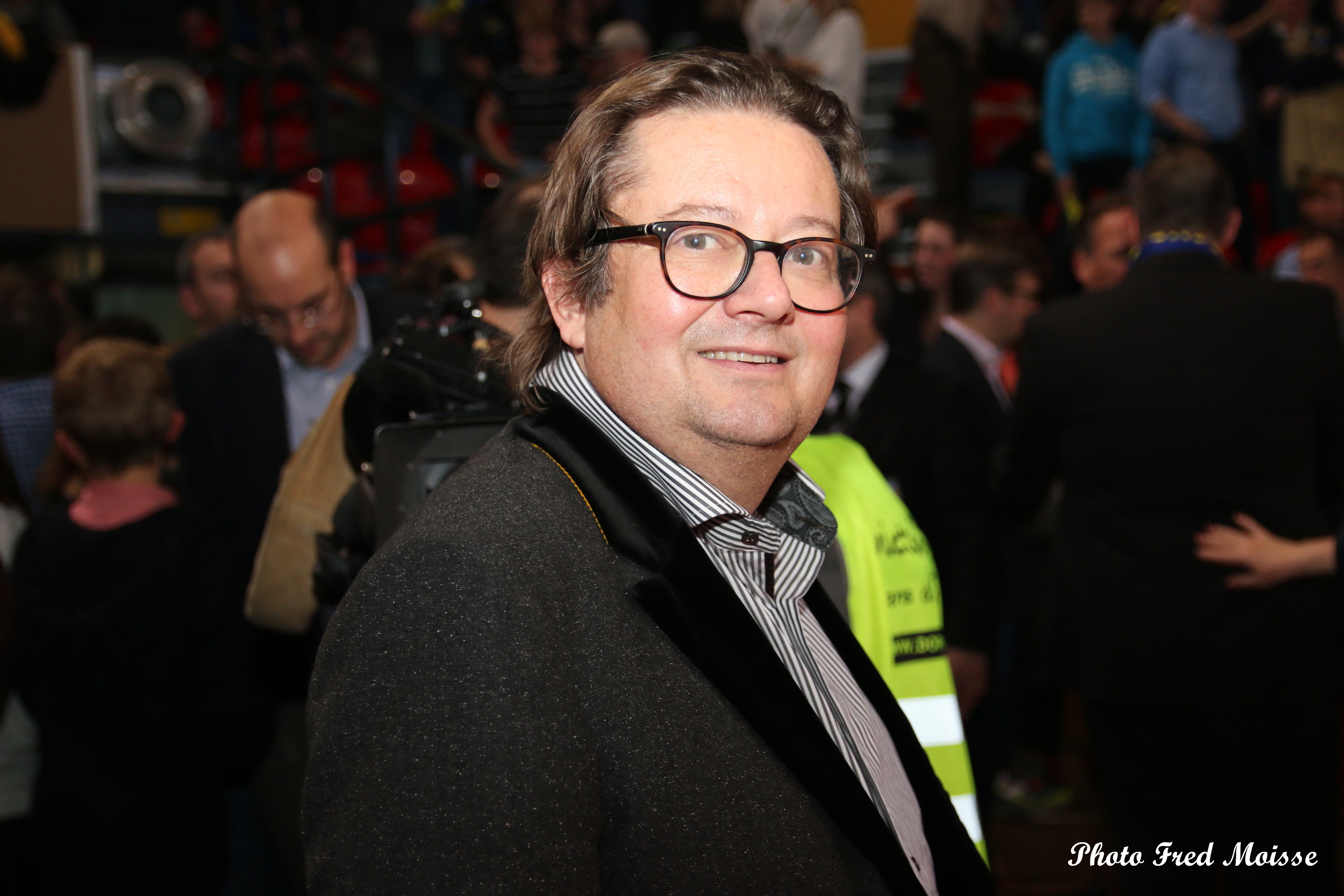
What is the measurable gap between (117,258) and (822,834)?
6.88 metres

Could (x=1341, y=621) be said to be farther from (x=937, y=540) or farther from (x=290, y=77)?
(x=290, y=77)

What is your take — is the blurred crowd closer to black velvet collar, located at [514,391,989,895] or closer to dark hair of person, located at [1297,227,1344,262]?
dark hair of person, located at [1297,227,1344,262]

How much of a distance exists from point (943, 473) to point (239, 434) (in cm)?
170

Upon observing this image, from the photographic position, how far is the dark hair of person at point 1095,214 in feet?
12.4

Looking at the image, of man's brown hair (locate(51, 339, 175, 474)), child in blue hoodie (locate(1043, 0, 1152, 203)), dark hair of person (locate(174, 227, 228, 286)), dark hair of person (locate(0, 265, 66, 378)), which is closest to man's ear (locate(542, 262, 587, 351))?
man's brown hair (locate(51, 339, 175, 474))

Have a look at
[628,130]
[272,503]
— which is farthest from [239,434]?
[628,130]

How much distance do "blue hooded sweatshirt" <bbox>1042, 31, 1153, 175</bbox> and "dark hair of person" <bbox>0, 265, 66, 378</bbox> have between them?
17.5 ft

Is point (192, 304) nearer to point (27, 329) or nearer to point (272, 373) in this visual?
point (27, 329)

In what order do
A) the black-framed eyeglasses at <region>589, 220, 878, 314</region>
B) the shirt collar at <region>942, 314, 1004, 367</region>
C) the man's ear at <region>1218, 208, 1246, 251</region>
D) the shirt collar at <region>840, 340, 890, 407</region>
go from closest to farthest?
the black-framed eyeglasses at <region>589, 220, 878, 314</region> → the man's ear at <region>1218, 208, 1246, 251</region> → the shirt collar at <region>840, 340, 890, 407</region> → the shirt collar at <region>942, 314, 1004, 367</region>

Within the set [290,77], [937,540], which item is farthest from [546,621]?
[290,77]

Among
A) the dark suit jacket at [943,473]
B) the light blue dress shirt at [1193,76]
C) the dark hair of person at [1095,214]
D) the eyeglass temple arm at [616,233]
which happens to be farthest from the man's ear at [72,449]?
the light blue dress shirt at [1193,76]

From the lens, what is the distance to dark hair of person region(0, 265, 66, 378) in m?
2.98

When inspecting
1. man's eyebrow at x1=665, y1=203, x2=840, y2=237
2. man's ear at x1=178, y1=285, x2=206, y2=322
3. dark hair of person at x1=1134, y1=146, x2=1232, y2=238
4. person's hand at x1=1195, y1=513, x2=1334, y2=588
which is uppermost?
dark hair of person at x1=1134, y1=146, x2=1232, y2=238

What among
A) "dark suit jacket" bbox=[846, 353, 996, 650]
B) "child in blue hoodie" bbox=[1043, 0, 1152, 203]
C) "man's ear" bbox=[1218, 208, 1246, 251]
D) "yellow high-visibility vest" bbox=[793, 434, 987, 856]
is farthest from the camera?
"child in blue hoodie" bbox=[1043, 0, 1152, 203]
